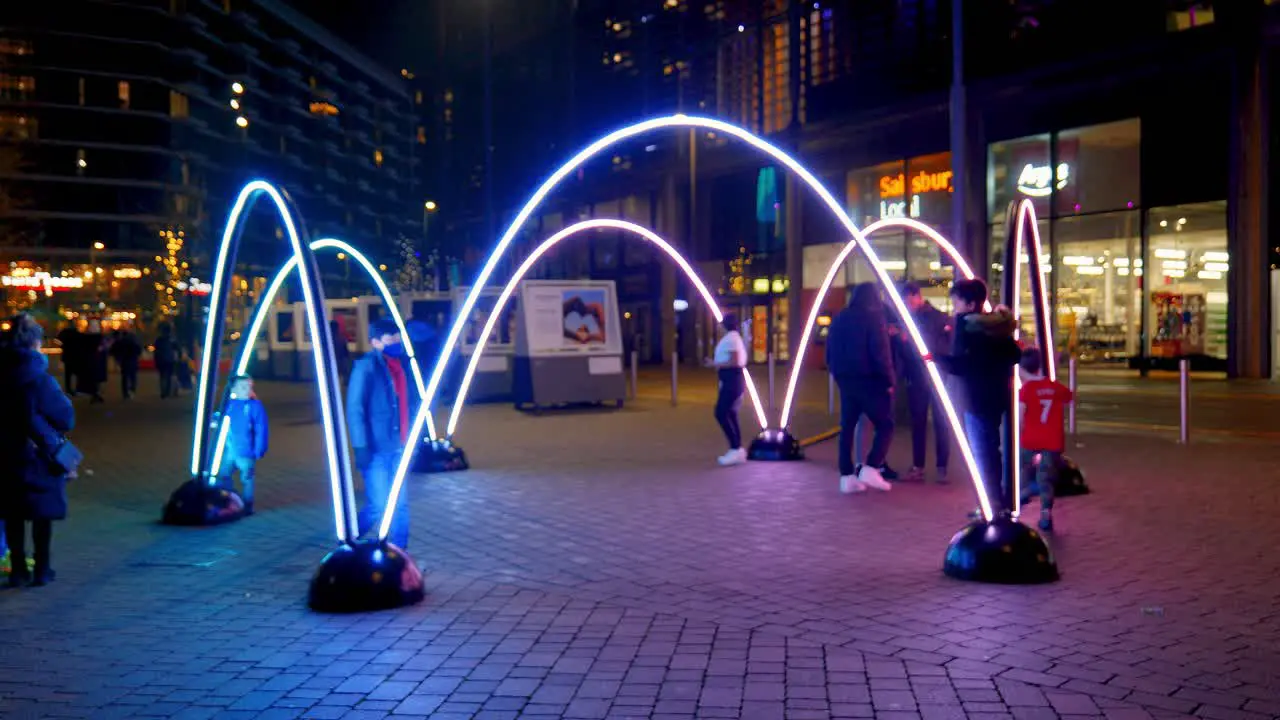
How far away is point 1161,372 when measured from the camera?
2645 cm

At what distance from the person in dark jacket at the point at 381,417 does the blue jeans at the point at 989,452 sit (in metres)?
3.82

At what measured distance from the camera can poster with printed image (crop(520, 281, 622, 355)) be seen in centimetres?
1920

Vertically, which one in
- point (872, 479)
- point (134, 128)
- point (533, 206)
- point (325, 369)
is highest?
point (134, 128)

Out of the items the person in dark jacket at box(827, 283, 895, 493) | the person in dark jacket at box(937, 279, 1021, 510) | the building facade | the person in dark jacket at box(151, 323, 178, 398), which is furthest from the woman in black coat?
the building facade

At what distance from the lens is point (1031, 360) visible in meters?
8.16

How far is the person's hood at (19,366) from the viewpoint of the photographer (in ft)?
22.0

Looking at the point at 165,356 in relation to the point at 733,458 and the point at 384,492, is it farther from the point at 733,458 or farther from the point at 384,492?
the point at 384,492

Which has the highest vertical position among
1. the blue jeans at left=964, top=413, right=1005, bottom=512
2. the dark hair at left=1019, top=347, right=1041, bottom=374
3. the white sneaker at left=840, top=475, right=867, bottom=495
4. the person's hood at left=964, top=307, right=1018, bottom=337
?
the person's hood at left=964, top=307, right=1018, bottom=337

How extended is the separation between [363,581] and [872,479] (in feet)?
17.9

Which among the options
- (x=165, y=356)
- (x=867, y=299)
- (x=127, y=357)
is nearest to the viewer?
(x=867, y=299)

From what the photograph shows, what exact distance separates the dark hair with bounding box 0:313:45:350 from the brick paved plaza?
1.54 metres

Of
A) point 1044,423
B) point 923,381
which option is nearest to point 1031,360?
point 1044,423

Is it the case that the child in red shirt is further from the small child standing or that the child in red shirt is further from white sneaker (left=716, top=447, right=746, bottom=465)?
the small child standing

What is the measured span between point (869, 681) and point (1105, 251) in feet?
82.7
